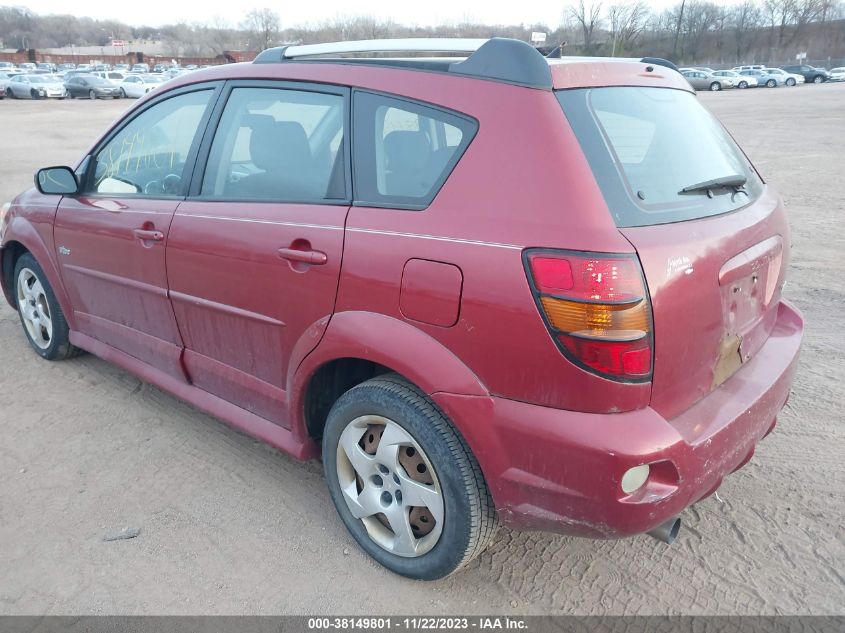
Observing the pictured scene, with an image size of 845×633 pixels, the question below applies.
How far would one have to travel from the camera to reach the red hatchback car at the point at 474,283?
2012 millimetres

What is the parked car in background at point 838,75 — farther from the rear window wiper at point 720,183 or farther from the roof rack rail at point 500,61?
the roof rack rail at point 500,61

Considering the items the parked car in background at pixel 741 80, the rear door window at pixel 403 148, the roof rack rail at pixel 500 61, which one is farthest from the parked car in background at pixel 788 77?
the rear door window at pixel 403 148

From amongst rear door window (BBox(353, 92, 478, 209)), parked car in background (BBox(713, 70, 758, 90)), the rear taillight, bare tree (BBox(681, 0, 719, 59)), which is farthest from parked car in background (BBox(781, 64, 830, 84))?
the rear taillight

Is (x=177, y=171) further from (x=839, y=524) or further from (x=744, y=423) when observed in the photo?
(x=839, y=524)

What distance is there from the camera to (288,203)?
2.68 meters

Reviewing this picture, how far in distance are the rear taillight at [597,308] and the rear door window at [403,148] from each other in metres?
0.49

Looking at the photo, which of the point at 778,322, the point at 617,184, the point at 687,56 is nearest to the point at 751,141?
the point at 778,322

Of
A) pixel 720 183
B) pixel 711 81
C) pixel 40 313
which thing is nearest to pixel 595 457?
pixel 720 183

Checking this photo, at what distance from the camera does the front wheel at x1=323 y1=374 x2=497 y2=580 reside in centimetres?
229

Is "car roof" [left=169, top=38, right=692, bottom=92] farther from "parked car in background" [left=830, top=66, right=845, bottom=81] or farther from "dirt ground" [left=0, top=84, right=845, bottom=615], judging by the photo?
"parked car in background" [left=830, top=66, right=845, bottom=81]

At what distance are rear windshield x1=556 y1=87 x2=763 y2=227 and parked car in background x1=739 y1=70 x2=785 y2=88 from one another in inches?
2193

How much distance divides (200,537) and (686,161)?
242 centimetres

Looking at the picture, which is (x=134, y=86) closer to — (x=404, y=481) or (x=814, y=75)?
(x=404, y=481)

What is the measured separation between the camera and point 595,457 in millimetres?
1979
